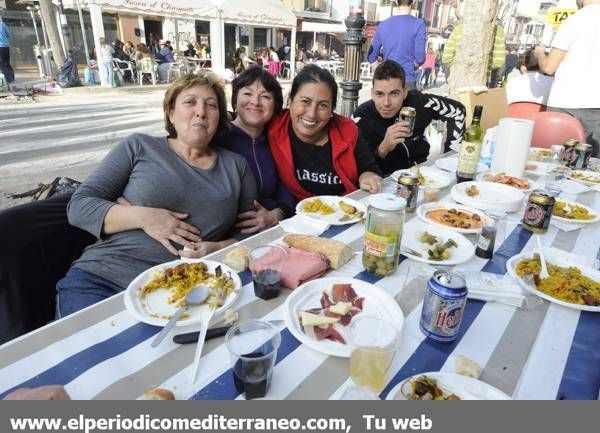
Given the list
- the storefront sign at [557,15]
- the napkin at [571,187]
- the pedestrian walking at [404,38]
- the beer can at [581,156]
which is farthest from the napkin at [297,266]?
the storefront sign at [557,15]

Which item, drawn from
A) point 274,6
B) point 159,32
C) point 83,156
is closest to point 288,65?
point 274,6

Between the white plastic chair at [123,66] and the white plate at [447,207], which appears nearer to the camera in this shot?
the white plate at [447,207]

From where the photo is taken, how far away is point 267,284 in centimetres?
139

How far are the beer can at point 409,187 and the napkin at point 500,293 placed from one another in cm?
71

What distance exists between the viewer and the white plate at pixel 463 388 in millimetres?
958

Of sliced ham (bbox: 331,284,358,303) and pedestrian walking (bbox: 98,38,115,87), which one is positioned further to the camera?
pedestrian walking (bbox: 98,38,115,87)

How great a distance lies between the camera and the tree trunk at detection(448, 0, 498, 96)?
21.1ft

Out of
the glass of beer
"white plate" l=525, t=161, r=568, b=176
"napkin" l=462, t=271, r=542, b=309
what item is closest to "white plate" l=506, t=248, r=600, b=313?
"napkin" l=462, t=271, r=542, b=309

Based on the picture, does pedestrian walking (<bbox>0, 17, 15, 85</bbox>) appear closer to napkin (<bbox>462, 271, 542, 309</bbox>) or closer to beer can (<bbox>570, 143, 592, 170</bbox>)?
beer can (<bbox>570, 143, 592, 170</bbox>)

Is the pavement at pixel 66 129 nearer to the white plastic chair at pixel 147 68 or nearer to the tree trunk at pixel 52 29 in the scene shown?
the tree trunk at pixel 52 29

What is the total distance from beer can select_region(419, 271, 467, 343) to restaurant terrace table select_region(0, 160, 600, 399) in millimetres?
42

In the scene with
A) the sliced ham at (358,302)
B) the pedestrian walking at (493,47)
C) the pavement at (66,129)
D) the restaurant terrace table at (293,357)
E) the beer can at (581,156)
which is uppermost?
the pedestrian walking at (493,47)
